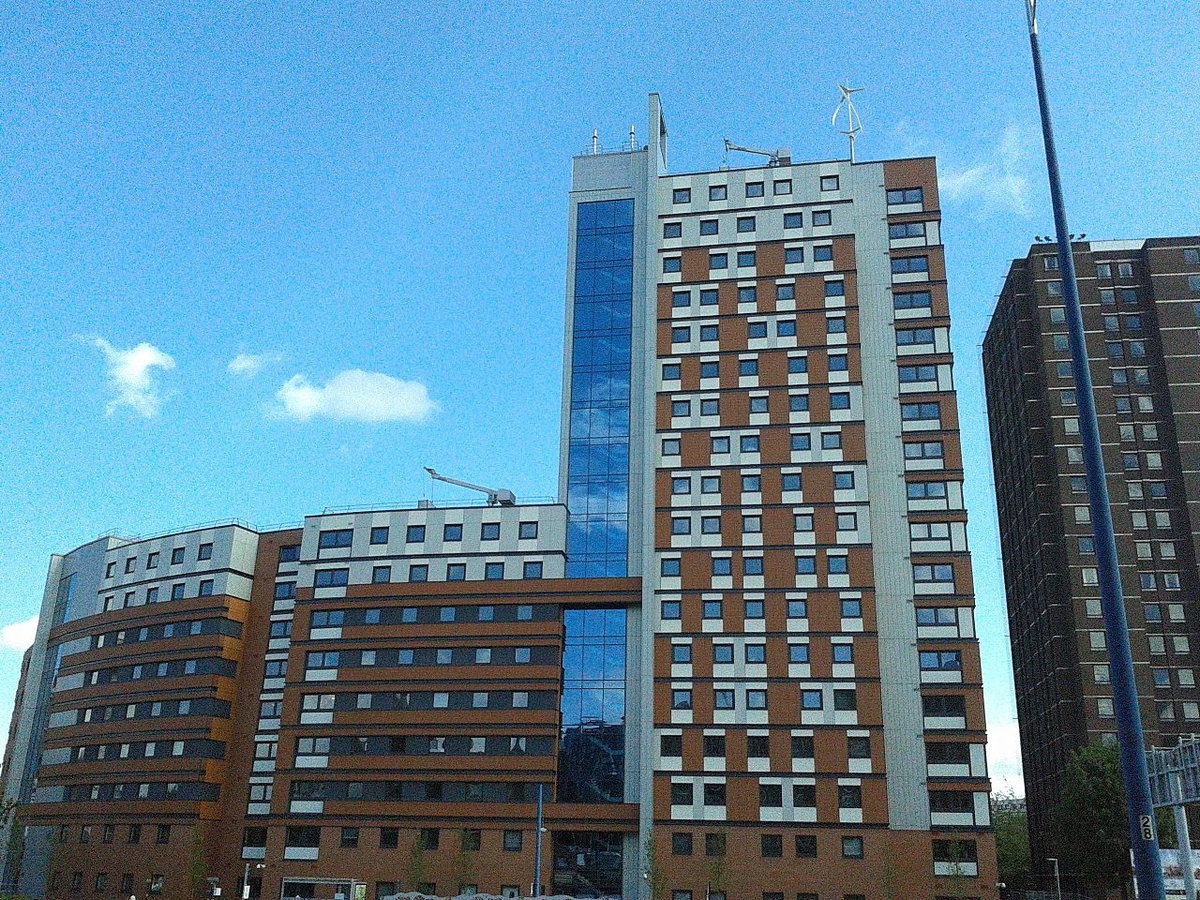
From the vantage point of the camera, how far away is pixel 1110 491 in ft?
344

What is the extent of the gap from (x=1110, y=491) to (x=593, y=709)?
58041mm

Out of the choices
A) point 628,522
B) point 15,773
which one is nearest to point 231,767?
point 15,773

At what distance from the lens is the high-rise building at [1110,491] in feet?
343

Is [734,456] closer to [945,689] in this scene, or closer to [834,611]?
[834,611]

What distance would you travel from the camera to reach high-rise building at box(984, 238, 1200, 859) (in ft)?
343

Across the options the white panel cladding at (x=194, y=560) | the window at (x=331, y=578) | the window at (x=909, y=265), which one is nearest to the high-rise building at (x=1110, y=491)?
the window at (x=909, y=265)

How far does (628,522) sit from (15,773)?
6898cm

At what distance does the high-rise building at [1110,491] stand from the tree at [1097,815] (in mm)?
19153

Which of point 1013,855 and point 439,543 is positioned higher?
point 439,543

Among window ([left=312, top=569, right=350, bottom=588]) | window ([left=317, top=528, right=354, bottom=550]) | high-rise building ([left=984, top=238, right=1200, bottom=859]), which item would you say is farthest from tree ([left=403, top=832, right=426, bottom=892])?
high-rise building ([left=984, top=238, right=1200, bottom=859])

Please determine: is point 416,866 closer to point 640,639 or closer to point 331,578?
point 640,639

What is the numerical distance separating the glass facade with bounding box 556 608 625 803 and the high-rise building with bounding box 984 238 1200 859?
168ft

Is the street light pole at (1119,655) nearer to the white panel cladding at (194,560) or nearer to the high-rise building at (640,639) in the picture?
the high-rise building at (640,639)

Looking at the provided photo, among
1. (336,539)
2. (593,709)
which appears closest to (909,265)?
(593,709)
